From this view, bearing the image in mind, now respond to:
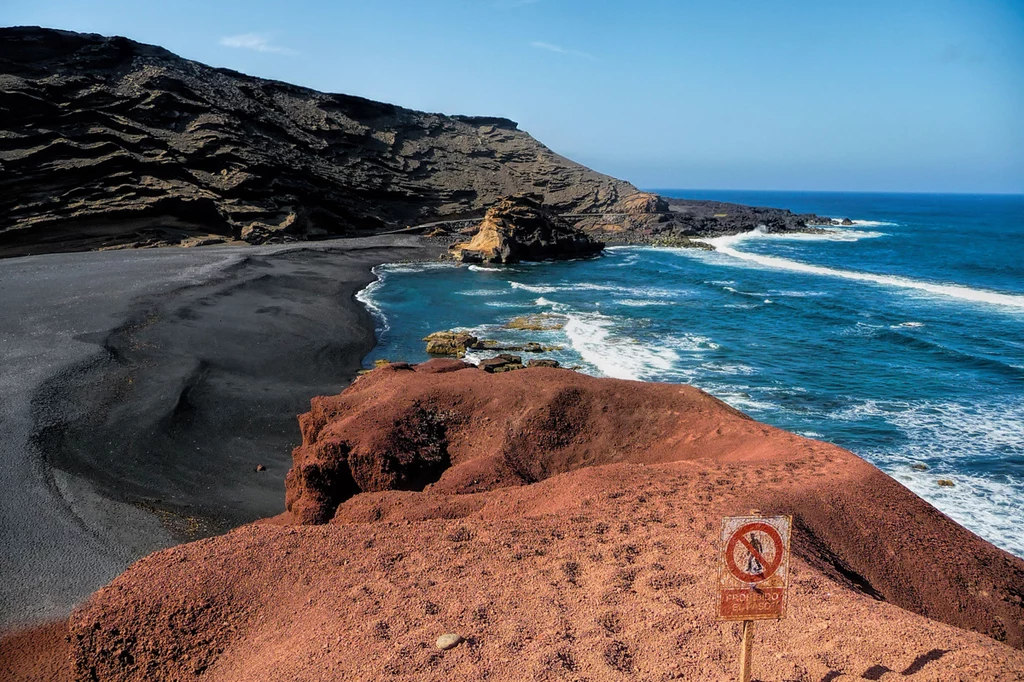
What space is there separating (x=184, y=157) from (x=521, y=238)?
70.5 feet

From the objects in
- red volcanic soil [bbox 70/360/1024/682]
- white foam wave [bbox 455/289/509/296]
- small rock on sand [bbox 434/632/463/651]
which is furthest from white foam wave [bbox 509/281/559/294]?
small rock on sand [bbox 434/632/463/651]

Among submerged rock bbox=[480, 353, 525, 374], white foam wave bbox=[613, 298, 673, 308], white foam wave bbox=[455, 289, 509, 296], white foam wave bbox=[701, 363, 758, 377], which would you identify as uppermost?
white foam wave bbox=[613, 298, 673, 308]

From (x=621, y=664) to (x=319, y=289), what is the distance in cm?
2770

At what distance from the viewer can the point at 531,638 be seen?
4.69 m

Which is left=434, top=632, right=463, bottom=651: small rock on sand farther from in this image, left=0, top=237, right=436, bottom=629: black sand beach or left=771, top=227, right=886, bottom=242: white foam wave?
left=771, top=227, right=886, bottom=242: white foam wave

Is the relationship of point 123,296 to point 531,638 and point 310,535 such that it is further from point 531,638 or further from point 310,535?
point 531,638

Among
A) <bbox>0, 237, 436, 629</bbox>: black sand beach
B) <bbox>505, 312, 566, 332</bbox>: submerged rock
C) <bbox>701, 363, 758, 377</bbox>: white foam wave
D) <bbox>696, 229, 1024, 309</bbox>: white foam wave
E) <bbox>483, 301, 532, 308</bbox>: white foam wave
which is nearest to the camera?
<bbox>0, 237, 436, 629</bbox>: black sand beach

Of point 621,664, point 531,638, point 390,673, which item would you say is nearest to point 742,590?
point 621,664

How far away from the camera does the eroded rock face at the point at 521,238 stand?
43594 millimetres

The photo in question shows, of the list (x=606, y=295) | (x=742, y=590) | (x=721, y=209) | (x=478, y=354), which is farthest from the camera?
(x=721, y=209)

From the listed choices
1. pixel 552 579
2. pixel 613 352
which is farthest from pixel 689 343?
pixel 552 579

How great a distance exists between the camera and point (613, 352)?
890 inches

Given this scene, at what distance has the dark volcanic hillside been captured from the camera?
35.5 m

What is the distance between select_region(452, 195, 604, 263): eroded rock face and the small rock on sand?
39.2 meters
